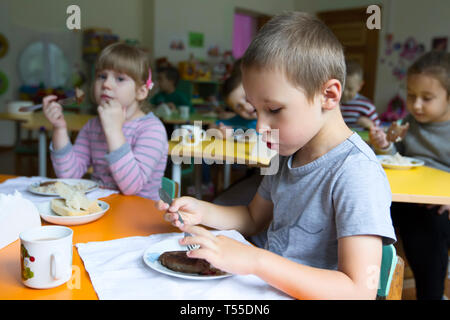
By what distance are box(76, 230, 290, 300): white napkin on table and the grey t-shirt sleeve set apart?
16 centimetres

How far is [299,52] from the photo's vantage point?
663 millimetres

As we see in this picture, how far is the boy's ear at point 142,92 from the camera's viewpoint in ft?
4.71

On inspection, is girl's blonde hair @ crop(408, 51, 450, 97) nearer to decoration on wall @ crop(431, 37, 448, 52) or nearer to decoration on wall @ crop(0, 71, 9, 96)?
decoration on wall @ crop(431, 37, 448, 52)

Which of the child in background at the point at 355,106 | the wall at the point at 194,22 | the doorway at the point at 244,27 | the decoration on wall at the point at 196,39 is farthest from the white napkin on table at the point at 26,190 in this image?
the doorway at the point at 244,27

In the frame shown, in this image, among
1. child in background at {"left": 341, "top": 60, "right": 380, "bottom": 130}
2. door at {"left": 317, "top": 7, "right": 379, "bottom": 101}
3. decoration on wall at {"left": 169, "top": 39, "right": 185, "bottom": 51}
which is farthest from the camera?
door at {"left": 317, "top": 7, "right": 379, "bottom": 101}

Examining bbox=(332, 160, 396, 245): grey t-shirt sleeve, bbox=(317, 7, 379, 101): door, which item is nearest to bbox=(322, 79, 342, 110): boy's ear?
bbox=(332, 160, 396, 245): grey t-shirt sleeve

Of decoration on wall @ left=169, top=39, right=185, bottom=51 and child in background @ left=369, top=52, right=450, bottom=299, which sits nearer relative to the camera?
child in background @ left=369, top=52, right=450, bottom=299

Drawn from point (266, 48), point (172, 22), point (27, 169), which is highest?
point (172, 22)

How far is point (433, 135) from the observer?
183cm

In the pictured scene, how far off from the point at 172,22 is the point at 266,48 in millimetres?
5403

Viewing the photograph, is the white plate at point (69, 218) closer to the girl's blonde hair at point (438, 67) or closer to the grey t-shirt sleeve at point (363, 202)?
the grey t-shirt sleeve at point (363, 202)

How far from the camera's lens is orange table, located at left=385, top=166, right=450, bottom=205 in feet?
3.92
